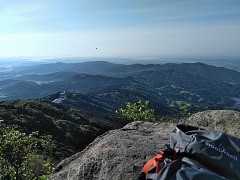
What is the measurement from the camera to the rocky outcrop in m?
5.66

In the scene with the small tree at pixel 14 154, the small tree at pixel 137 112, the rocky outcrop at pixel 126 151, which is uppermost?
the rocky outcrop at pixel 126 151

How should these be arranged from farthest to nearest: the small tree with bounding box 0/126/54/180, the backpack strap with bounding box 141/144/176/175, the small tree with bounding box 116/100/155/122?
the small tree with bounding box 116/100/155/122, the small tree with bounding box 0/126/54/180, the backpack strap with bounding box 141/144/176/175

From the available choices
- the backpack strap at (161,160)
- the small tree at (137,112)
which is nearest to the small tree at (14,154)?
the backpack strap at (161,160)

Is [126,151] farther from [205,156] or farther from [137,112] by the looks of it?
[137,112]

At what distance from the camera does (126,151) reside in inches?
245

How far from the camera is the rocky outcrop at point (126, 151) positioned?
5664 mm

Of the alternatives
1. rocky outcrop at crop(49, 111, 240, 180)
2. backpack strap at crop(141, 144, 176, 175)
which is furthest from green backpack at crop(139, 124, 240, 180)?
rocky outcrop at crop(49, 111, 240, 180)

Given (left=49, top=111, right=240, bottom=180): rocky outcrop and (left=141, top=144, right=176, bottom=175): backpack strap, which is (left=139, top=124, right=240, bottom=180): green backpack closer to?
Answer: (left=141, top=144, right=176, bottom=175): backpack strap

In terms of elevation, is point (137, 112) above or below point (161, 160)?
below

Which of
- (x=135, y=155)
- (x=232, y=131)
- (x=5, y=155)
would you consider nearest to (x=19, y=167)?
(x=5, y=155)

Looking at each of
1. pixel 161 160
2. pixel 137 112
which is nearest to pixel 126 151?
pixel 161 160

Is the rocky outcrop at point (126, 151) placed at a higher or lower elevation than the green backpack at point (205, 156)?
lower

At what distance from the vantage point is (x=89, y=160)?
19.8 ft

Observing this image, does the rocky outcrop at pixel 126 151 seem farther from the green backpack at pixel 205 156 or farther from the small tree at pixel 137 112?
the small tree at pixel 137 112
